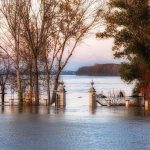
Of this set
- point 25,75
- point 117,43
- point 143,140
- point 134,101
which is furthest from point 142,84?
point 143,140

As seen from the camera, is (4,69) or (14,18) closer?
(14,18)

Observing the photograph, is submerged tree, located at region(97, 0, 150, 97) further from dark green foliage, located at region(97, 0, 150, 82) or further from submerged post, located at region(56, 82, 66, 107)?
submerged post, located at region(56, 82, 66, 107)

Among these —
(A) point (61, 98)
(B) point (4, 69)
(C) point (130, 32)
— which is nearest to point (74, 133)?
(A) point (61, 98)

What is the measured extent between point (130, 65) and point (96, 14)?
5114mm

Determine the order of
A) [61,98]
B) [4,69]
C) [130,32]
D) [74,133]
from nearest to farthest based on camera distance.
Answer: [74,133], [61,98], [130,32], [4,69]

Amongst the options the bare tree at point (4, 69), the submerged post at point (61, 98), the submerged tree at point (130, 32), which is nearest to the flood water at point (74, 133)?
the submerged post at point (61, 98)

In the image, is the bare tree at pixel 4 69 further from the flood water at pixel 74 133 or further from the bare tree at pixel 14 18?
the flood water at pixel 74 133

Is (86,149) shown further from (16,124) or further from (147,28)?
(147,28)

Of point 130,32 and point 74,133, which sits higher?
point 130,32

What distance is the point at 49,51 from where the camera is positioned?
43938mm

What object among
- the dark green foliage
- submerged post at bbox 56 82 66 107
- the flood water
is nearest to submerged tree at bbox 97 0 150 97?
the dark green foliage

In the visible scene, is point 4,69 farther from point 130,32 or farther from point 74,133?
point 74,133

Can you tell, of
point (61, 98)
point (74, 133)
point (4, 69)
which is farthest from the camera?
point (4, 69)

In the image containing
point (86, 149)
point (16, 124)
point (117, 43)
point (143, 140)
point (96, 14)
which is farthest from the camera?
point (117, 43)
